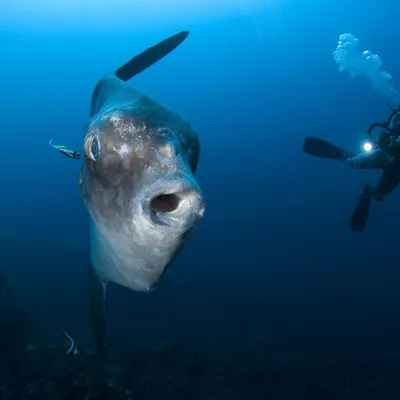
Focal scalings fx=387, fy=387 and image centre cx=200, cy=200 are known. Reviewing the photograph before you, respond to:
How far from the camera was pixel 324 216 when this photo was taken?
37.2 metres

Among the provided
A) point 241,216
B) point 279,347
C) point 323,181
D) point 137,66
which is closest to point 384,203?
point 323,181

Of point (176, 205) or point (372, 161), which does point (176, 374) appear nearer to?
point (372, 161)

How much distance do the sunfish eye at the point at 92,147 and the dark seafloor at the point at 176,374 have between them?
6.51m

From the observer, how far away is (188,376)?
958cm

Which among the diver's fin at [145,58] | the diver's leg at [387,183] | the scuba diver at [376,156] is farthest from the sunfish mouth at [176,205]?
the diver's leg at [387,183]

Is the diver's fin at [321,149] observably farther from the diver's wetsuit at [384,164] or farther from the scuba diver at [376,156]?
the diver's wetsuit at [384,164]

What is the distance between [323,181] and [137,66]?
43.8 metres

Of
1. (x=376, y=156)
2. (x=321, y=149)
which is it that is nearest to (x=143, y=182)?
(x=376, y=156)

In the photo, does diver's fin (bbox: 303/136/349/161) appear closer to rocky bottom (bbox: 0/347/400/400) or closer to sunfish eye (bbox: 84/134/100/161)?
rocky bottom (bbox: 0/347/400/400)

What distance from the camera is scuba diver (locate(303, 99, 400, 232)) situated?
661cm

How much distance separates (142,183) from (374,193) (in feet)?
23.7

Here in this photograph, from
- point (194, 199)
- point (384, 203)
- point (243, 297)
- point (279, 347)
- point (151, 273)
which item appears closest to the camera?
point (194, 199)

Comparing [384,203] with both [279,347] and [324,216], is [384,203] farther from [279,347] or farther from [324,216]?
[279,347]

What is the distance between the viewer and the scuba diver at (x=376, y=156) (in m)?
6.61
